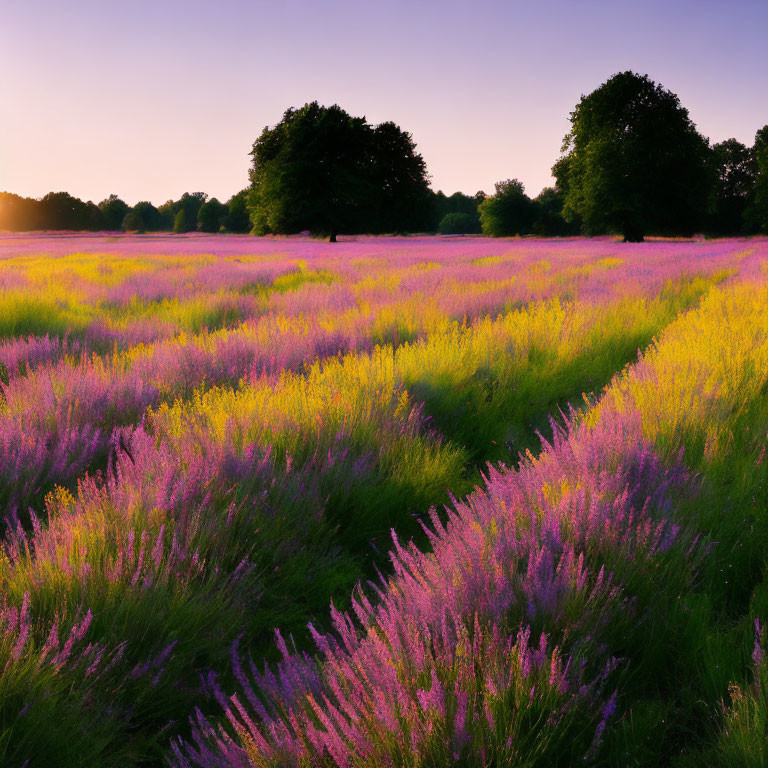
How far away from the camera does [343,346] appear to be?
14.9 feet

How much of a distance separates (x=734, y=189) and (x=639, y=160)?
36360 mm

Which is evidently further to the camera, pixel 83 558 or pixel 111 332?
pixel 111 332

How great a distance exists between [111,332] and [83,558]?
4394mm

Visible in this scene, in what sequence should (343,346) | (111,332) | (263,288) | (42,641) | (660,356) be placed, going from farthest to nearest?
(263,288)
(111,332)
(343,346)
(660,356)
(42,641)

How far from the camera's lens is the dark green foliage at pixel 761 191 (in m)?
47.3

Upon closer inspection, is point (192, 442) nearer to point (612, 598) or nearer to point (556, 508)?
point (556, 508)

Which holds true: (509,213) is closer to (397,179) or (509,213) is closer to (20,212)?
(397,179)

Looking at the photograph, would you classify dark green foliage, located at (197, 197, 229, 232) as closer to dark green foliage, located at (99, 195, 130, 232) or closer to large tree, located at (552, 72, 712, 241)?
dark green foliage, located at (99, 195, 130, 232)

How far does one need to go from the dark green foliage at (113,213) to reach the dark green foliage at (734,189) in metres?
86.7

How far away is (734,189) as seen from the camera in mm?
58969

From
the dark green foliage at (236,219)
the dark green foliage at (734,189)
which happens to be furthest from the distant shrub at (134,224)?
the dark green foliage at (734,189)

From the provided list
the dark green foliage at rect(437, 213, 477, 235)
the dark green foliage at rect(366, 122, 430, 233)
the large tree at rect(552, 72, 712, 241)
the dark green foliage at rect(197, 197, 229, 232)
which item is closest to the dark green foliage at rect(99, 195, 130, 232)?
the dark green foliage at rect(197, 197, 229, 232)

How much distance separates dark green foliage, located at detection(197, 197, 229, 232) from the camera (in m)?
83.6

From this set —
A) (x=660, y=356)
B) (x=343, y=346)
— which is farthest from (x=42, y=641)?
(x=660, y=356)
